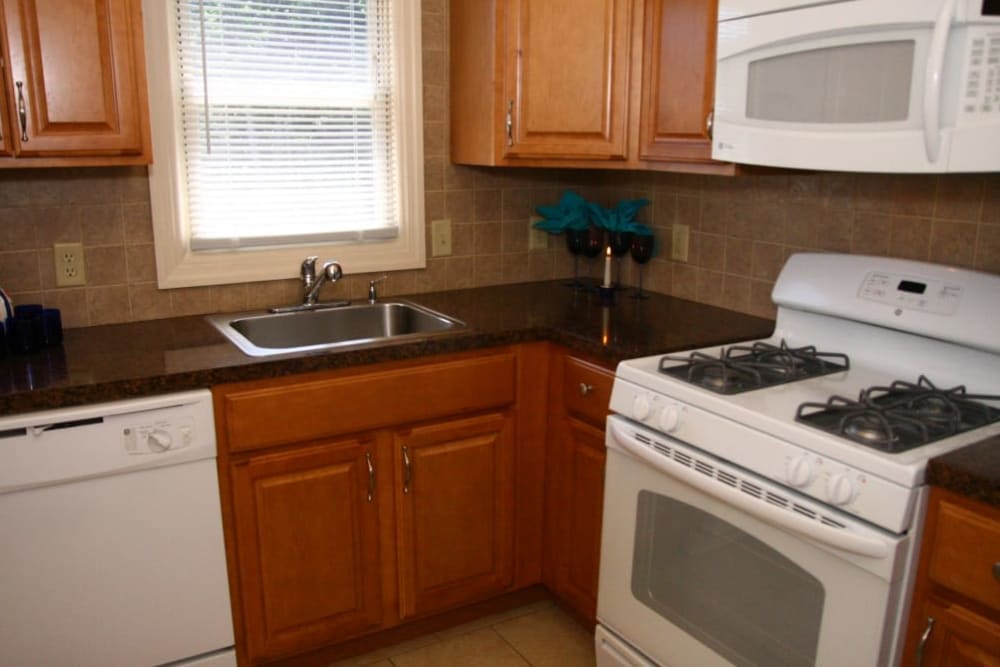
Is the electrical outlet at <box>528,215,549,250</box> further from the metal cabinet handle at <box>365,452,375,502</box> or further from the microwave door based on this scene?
the metal cabinet handle at <box>365,452,375,502</box>

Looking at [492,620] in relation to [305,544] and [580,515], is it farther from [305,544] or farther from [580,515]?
[305,544]

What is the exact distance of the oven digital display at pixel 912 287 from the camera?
6.22 feet

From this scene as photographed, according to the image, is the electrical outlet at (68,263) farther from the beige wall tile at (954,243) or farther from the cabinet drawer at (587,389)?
the beige wall tile at (954,243)

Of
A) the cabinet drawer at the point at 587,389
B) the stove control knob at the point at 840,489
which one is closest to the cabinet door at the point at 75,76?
the cabinet drawer at the point at 587,389

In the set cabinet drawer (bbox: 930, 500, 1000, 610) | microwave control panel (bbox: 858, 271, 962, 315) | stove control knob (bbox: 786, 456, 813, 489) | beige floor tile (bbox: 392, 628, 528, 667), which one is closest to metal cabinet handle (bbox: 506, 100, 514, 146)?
microwave control panel (bbox: 858, 271, 962, 315)

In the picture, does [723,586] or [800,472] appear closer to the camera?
[800,472]

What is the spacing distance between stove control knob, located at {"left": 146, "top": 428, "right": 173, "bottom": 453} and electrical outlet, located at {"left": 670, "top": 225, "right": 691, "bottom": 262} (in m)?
1.61

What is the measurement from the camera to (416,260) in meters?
2.77

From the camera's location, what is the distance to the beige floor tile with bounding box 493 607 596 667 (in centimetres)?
235

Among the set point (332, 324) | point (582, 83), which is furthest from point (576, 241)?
point (332, 324)

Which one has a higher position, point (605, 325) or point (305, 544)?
point (605, 325)

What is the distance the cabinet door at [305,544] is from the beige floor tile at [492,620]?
1.11 ft

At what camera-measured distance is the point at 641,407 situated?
6.18 ft

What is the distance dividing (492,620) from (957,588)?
1.42 metres
